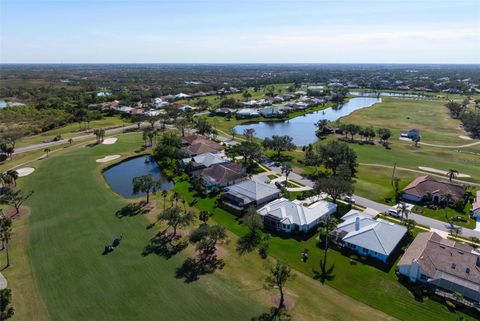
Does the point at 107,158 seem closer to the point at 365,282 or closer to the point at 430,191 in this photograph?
the point at 365,282

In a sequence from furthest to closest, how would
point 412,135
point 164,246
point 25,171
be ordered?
point 412,135 → point 25,171 → point 164,246

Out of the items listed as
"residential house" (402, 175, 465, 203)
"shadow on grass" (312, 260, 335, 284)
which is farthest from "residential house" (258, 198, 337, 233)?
"residential house" (402, 175, 465, 203)

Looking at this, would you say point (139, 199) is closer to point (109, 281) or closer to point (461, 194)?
point (109, 281)

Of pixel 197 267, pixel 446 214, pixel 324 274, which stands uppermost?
pixel 446 214

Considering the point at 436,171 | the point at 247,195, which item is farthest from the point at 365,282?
the point at 436,171

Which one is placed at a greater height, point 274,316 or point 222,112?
point 222,112

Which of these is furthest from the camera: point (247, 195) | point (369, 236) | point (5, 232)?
point (247, 195)

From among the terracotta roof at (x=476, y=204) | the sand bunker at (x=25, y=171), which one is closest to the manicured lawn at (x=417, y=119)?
the terracotta roof at (x=476, y=204)
